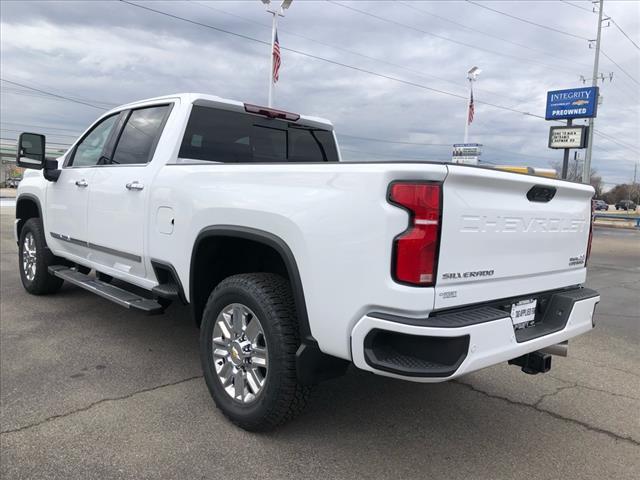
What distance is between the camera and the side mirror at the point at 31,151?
5327mm

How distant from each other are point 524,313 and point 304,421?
4.90 feet

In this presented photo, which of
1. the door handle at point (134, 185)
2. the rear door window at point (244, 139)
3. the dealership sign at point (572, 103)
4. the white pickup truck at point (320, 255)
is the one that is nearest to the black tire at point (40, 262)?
the white pickup truck at point (320, 255)

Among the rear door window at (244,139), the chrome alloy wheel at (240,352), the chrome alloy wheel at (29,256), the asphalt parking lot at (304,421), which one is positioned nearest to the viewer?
the asphalt parking lot at (304,421)

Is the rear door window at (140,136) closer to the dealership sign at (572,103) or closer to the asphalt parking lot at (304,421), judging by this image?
the asphalt parking lot at (304,421)

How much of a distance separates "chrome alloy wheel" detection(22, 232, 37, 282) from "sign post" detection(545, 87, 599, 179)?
27118 millimetres

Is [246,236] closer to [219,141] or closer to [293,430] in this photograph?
[293,430]

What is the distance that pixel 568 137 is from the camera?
28891 millimetres

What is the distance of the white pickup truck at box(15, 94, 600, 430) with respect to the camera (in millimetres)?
2352

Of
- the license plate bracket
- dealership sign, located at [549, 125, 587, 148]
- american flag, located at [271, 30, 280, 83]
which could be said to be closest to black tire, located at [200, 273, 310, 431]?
the license plate bracket

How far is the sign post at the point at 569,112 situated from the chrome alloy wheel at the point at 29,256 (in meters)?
27.1

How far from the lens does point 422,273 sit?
2.34 metres

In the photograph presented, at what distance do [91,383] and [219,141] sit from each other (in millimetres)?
2087

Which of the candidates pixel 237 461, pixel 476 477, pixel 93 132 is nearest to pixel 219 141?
pixel 93 132

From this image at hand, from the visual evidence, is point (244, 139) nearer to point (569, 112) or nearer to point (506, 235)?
point (506, 235)
